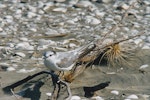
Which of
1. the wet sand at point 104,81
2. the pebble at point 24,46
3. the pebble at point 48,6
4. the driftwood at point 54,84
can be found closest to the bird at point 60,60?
the driftwood at point 54,84

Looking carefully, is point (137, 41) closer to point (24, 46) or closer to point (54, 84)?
point (24, 46)

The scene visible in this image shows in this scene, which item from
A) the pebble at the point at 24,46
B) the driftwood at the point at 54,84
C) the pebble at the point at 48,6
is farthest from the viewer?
the pebble at the point at 48,6

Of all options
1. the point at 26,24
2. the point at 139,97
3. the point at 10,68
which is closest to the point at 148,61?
the point at 139,97

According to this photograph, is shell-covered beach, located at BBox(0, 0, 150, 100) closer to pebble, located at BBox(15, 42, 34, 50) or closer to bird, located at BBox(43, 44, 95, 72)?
pebble, located at BBox(15, 42, 34, 50)

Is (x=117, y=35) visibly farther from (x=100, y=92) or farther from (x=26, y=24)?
(x=100, y=92)

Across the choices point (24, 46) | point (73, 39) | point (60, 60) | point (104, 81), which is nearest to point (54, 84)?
point (60, 60)

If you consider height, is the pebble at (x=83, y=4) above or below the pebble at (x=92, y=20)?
above

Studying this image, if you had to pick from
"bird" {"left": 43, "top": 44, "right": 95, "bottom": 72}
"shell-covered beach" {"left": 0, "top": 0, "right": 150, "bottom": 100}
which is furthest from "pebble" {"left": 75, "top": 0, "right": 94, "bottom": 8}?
"bird" {"left": 43, "top": 44, "right": 95, "bottom": 72}

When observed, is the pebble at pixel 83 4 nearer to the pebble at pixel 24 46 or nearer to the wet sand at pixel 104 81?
the pebble at pixel 24 46

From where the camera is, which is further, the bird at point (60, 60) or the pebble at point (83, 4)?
the pebble at point (83, 4)

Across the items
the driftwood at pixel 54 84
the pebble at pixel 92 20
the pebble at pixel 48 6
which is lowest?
the driftwood at pixel 54 84

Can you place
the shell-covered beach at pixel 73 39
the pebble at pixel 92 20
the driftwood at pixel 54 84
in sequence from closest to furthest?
1. the driftwood at pixel 54 84
2. the shell-covered beach at pixel 73 39
3. the pebble at pixel 92 20

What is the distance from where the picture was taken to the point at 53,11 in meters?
7.39

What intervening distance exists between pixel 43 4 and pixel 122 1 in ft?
4.19
